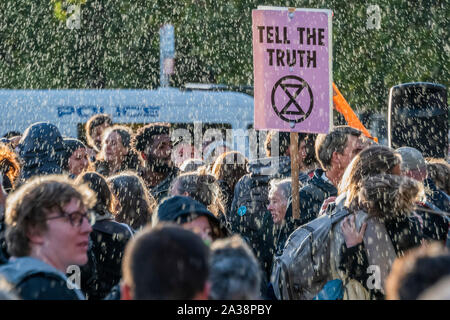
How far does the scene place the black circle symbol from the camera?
587 centimetres

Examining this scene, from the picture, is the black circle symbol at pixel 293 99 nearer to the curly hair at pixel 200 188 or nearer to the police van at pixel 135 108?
the curly hair at pixel 200 188

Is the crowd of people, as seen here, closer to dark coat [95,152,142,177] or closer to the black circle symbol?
dark coat [95,152,142,177]

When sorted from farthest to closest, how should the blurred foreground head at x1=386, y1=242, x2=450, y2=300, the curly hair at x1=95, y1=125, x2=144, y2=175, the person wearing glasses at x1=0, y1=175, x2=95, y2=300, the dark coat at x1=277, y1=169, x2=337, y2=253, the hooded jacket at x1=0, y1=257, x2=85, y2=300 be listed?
the curly hair at x1=95, y1=125, x2=144, y2=175
the dark coat at x1=277, y1=169, x2=337, y2=253
the person wearing glasses at x1=0, y1=175, x2=95, y2=300
the hooded jacket at x1=0, y1=257, x2=85, y2=300
the blurred foreground head at x1=386, y1=242, x2=450, y2=300

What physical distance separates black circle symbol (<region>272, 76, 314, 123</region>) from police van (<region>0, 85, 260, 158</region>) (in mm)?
10117

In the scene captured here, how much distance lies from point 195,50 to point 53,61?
322 cm

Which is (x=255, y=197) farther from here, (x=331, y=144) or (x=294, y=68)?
(x=294, y=68)

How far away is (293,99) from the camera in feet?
19.4

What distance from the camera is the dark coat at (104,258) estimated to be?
15.3ft

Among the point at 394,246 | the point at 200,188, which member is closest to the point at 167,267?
the point at 394,246

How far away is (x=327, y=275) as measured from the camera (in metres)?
4.26

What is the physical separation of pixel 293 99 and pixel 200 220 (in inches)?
83.3

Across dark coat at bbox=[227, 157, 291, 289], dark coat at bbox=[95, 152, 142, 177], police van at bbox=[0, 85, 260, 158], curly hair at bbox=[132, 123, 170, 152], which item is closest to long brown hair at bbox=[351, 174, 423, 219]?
dark coat at bbox=[227, 157, 291, 289]

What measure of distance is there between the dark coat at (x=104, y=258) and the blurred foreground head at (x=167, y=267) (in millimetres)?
2128

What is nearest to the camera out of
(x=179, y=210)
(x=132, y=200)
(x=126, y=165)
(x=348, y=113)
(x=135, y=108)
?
(x=179, y=210)
